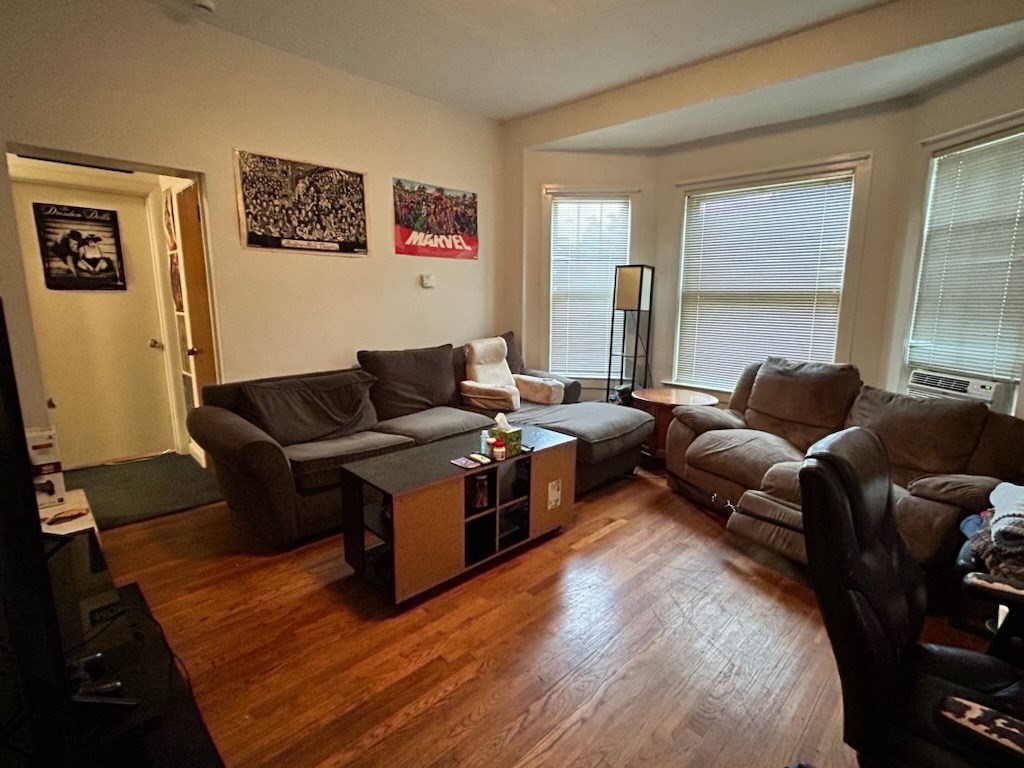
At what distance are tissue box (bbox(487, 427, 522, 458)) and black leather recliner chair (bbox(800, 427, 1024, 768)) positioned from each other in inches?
56.4

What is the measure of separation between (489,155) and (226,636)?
151 inches

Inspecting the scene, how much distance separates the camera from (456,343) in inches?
165

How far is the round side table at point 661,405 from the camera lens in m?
3.51

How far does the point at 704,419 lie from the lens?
3074mm

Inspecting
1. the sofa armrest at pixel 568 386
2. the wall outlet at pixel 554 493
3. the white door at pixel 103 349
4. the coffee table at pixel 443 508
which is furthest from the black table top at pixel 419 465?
the white door at pixel 103 349

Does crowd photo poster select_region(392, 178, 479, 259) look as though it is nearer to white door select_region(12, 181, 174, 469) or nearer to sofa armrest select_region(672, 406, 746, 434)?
white door select_region(12, 181, 174, 469)

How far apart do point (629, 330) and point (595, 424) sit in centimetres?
153

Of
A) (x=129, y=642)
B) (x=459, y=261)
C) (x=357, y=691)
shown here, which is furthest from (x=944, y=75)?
(x=129, y=642)

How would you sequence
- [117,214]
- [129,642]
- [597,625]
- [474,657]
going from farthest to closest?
[117,214], [597,625], [474,657], [129,642]

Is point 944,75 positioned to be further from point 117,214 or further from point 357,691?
point 117,214

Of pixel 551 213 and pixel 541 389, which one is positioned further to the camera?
pixel 551 213

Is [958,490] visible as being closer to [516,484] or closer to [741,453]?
[741,453]

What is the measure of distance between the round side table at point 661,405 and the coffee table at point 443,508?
3.76 ft

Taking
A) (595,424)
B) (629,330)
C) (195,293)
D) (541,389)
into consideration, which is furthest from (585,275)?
(195,293)
